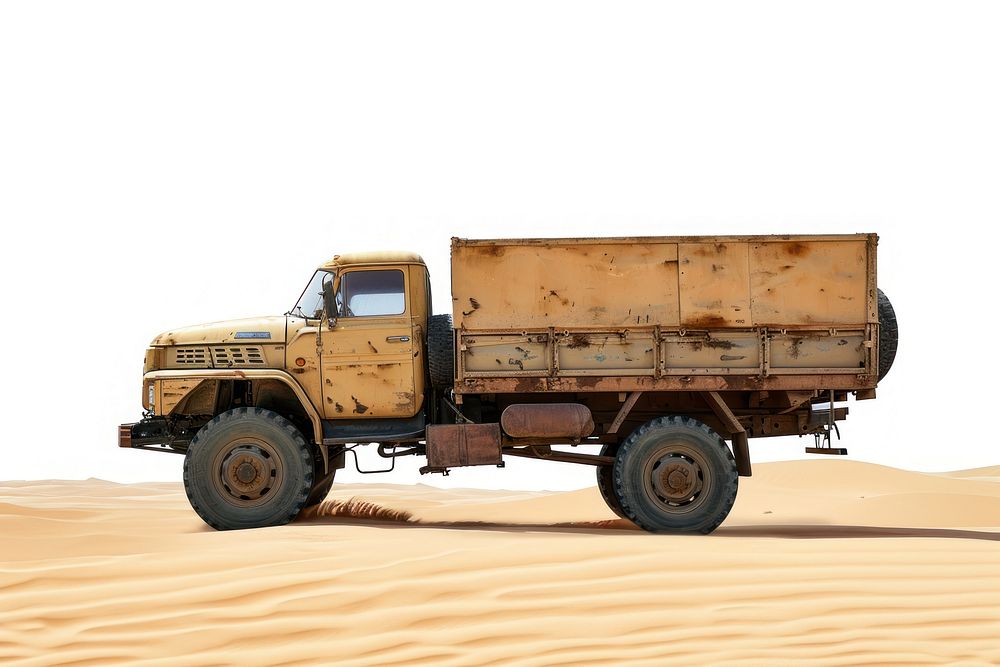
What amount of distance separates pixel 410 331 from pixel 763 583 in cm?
517

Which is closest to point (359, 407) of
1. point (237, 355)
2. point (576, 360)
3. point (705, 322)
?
point (237, 355)

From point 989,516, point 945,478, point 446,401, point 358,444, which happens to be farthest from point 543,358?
point 945,478

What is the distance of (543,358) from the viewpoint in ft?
38.3

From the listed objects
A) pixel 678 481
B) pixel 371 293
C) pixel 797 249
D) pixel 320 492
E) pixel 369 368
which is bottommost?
pixel 320 492

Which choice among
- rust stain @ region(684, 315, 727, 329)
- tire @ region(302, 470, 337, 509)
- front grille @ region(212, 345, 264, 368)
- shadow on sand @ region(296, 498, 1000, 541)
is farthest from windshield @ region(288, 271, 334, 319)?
rust stain @ region(684, 315, 727, 329)

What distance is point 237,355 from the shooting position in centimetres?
1218

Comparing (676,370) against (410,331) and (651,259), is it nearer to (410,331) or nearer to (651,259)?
(651,259)

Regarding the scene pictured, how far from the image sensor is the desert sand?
24.2 feet

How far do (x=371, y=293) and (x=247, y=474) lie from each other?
8.16 feet

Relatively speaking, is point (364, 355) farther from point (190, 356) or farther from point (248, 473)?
point (190, 356)

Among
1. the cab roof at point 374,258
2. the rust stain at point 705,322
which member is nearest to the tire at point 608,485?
the rust stain at point 705,322

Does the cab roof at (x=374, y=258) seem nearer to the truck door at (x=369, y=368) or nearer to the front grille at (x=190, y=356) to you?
the truck door at (x=369, y=368)

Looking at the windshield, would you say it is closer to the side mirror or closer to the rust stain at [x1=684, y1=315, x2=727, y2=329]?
the side mirror

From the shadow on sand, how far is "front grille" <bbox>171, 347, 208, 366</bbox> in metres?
2.24
